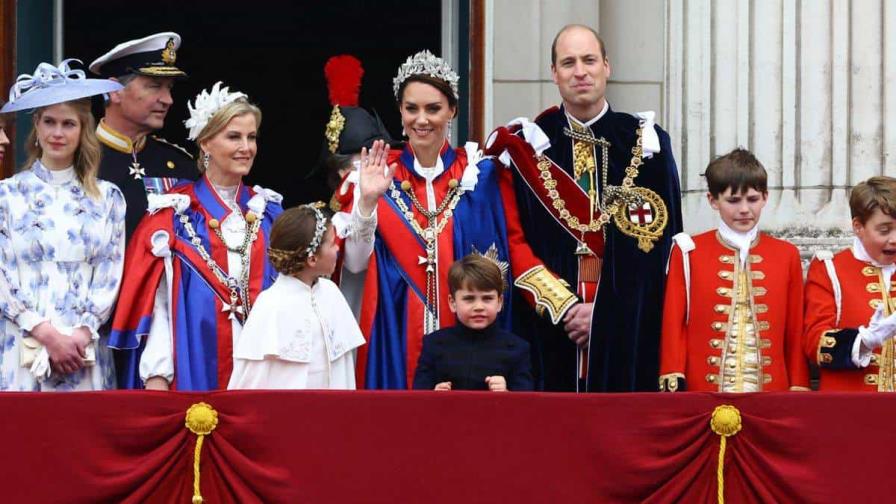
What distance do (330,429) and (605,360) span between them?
145cm

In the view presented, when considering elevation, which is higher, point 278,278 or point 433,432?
point 278,278

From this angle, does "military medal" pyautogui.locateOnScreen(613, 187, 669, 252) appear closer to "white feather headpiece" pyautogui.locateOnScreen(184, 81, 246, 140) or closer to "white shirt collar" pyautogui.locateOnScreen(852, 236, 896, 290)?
"white shirt collar" pyautogui.locateOnScreen(852, 236, 896, 290)

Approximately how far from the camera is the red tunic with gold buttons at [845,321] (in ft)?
22.0

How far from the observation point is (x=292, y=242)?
667cm

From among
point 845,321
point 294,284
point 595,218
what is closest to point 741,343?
point 845,321

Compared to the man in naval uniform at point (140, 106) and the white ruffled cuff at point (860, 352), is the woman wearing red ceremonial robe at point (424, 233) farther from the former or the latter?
the white ruffled cuff at point (860, 352)

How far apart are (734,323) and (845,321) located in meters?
0.40

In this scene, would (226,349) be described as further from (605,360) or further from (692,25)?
(692,25)

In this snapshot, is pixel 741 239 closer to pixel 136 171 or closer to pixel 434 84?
pixel 434 84

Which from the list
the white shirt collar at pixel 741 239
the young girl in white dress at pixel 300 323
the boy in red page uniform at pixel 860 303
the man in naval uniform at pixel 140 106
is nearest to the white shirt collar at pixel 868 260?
the boy in red page uniform at pixel 860 303

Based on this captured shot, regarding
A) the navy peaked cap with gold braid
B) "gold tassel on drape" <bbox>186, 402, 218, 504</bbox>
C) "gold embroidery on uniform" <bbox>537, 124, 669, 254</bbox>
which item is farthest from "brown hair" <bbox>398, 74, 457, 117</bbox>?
"gold tassel on drape" <bbox>186, 402, 218, 504</bbox>

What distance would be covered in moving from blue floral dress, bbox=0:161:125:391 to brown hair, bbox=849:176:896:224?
2687 mm

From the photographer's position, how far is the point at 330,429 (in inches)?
238

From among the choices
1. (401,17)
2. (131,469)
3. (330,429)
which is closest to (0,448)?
(131,469)
